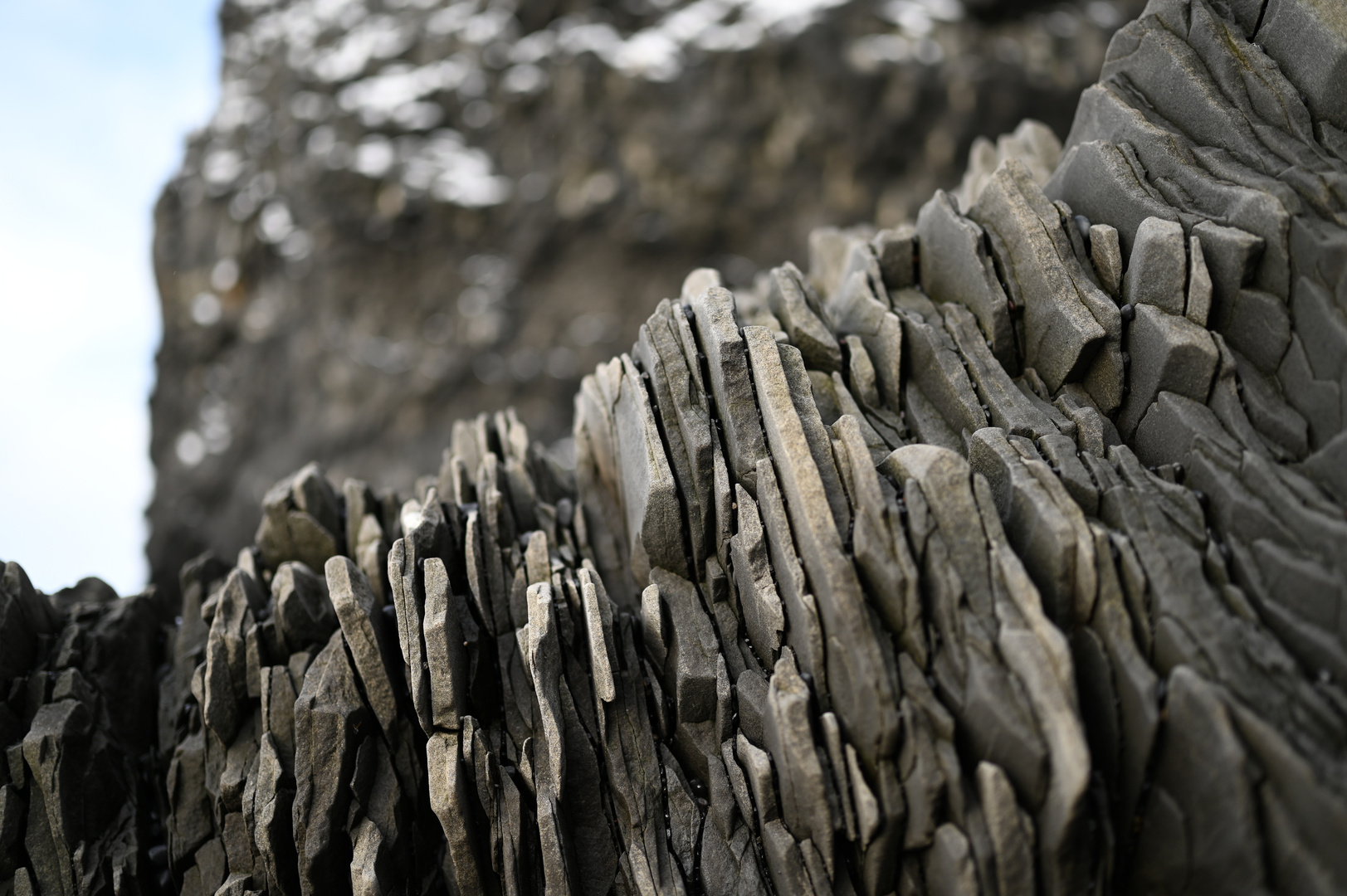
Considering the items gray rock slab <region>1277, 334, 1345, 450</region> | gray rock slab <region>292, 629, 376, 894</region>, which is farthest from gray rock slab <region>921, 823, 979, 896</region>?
gray rock slab <region>292, 629, 376, 894</region>

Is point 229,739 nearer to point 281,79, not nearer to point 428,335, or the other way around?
point 428,335

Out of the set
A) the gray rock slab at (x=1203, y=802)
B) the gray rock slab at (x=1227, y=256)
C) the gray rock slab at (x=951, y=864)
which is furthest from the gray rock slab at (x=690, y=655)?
the gray rock slab at (x=1227, y=256)

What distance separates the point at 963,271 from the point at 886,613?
2392 mm

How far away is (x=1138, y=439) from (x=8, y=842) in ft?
20.9

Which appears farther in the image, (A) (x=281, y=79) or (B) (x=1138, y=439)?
(A) (x=281, y=79)

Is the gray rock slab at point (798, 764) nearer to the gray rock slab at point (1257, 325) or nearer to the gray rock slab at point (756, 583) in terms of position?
the gray rock slab at point (756, 583)

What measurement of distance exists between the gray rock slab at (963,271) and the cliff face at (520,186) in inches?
402

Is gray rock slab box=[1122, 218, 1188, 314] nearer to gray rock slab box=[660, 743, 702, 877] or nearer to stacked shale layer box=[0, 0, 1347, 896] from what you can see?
stacked shale layer box=[0, 0, 1347, 896]

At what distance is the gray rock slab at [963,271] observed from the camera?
4.88 m

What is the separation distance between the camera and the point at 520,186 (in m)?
15.7

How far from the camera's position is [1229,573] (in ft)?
12.1


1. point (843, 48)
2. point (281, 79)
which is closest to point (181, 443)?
point (281, 79)

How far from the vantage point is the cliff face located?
50.1ft

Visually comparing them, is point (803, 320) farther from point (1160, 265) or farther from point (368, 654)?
point (368, 654)
